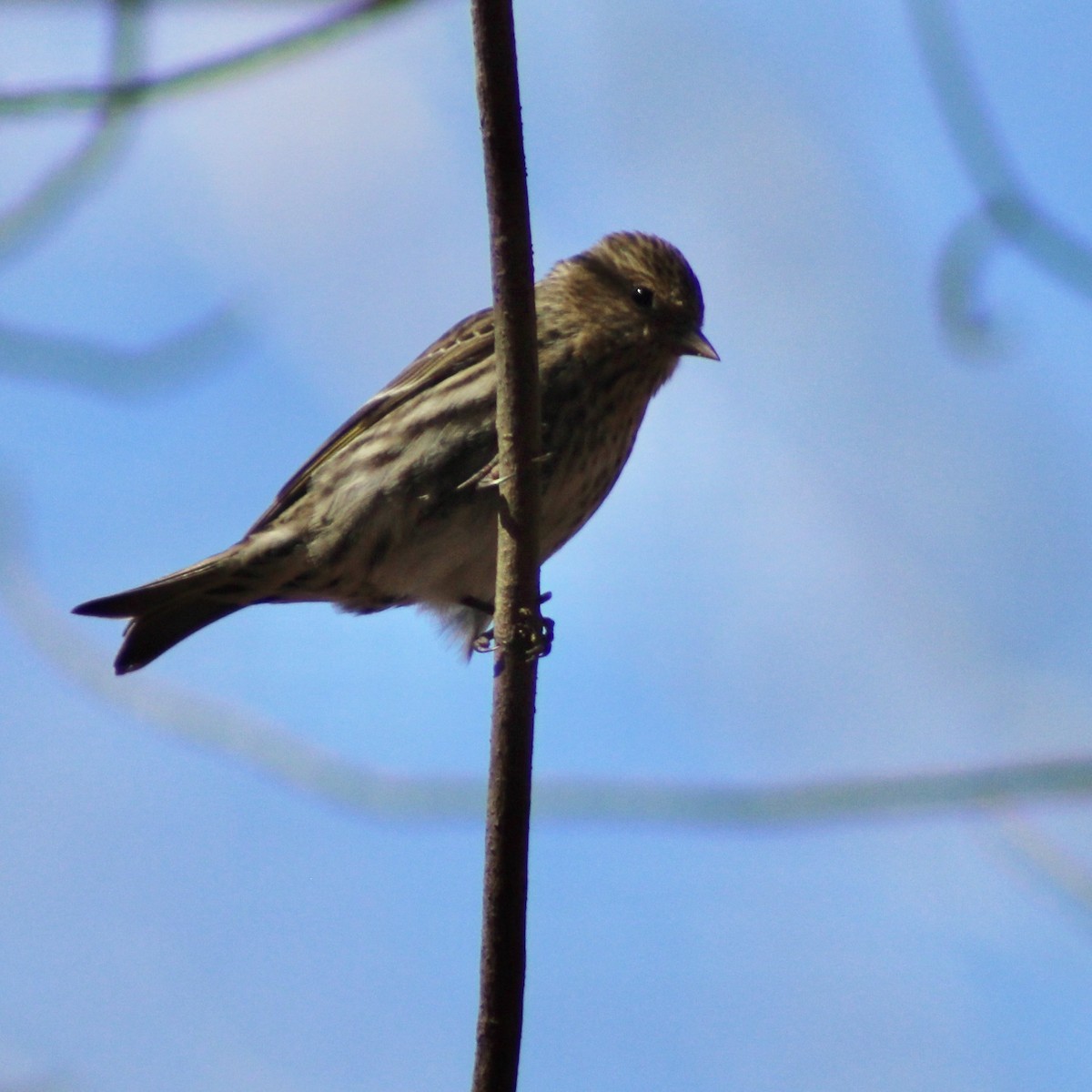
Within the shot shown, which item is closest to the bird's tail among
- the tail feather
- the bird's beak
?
the tail feather

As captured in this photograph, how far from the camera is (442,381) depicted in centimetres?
489

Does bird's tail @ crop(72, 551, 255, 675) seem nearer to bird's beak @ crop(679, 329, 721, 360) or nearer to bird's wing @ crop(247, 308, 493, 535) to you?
bird's wing @ crop(247, 308, 493, 535)

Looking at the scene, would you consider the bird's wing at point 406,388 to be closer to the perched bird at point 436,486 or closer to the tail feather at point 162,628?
the perched bird at point 436,486

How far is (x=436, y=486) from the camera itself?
4.54 metres

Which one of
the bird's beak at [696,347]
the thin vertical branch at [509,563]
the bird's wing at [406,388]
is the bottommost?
the thin vertical branch at [509,563]

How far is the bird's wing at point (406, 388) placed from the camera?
492cm

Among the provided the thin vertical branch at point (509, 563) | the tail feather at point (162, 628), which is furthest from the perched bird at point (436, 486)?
the thin vertical branch at point (509, 563)

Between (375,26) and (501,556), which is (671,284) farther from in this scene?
(501,556)

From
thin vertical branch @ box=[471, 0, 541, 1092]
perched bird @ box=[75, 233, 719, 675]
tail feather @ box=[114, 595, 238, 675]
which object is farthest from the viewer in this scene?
tail feather @ box=[114, 595, 238, 675]

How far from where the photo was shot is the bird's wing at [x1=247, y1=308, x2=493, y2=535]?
4.92 m

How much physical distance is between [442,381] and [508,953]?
8.66 ft

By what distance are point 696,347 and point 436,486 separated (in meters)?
1.21

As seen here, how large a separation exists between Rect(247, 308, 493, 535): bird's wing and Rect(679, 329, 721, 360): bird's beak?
703mm

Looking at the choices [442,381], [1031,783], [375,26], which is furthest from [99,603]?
[1031,783]
